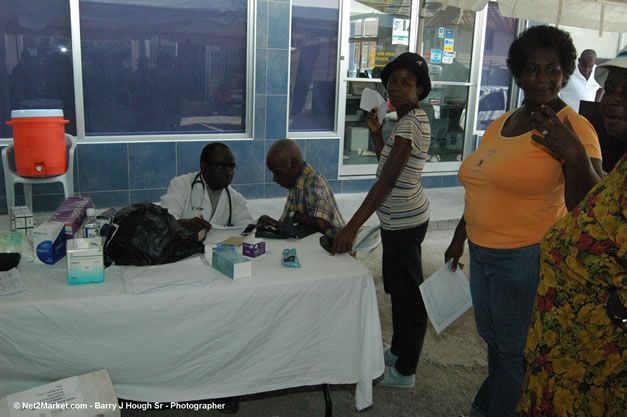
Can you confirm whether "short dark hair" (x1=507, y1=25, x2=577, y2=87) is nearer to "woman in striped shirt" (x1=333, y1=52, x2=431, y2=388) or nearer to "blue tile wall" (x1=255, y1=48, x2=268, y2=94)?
"woman in striped shirt" (x1=333, y1=52, x2=431, y2=388)

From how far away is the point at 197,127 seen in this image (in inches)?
241

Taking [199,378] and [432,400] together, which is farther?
[432,400]

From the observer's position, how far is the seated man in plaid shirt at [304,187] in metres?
2.75

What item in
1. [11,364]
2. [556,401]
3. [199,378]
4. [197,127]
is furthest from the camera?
[197,127]

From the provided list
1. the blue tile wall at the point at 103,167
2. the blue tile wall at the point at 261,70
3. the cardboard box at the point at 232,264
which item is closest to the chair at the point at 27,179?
the blue tile wall at the point at 103,167

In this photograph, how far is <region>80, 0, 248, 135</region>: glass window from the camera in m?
5.53

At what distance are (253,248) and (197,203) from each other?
0.84 metres

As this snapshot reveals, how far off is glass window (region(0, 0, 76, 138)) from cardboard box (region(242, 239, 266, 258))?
4017 mm

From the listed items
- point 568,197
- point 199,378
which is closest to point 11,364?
point 199,378

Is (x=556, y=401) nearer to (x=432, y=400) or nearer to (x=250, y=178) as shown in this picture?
(x=432, y=400)

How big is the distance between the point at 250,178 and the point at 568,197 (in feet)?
15.8

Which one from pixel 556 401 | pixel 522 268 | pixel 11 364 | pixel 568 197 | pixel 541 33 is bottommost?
pixel 11 364

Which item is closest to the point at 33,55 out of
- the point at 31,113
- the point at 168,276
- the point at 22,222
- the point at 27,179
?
the point at 31,113

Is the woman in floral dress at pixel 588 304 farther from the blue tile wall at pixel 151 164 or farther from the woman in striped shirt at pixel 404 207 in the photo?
the blue tile wall at pixel 151 164
